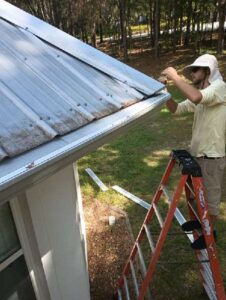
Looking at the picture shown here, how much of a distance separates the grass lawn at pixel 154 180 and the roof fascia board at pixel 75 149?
2.69 ft

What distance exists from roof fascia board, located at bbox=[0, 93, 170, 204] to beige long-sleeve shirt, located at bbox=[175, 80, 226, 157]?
83 centimetres

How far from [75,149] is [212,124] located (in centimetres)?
192

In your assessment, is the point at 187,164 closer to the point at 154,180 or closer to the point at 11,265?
the point at 11,265

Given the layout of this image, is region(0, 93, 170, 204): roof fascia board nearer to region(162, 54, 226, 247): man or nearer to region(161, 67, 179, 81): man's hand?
region(161, 67, 179, 81): man's hand

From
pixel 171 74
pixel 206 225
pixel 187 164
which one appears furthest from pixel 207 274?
pixel 171 74

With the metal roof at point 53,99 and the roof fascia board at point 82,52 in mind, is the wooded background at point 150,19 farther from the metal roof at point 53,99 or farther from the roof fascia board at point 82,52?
the metal roof at point 53,99

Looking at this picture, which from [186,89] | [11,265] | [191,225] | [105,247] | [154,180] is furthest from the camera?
[154,180]

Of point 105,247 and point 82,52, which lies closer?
point 82,52

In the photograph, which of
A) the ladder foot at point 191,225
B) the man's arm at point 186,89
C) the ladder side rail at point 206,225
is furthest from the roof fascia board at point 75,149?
the ladder foot at point 191,225

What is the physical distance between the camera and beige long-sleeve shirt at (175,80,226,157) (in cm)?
302

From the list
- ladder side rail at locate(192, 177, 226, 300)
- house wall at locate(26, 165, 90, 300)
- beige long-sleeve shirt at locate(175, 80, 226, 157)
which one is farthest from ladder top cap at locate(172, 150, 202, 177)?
house wall at locate(26, 165, 90, 300)

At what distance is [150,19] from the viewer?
21.5 meters

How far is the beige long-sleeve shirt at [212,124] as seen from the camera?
302cm

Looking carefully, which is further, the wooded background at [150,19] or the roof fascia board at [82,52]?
the wooded background at [150,19]
